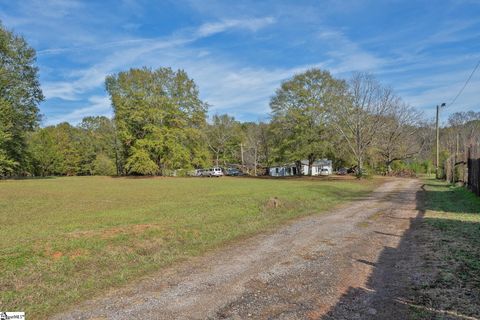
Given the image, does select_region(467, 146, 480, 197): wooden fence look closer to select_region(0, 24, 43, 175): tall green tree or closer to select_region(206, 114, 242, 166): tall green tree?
select_region(0, 24, 43, 175): tall green tree

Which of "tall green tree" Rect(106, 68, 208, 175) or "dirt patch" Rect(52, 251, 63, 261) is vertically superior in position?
"tall green tree" Rect(106, 68, 208, 175)

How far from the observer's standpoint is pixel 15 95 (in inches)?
1578

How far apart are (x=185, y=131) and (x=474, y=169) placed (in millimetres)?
41910

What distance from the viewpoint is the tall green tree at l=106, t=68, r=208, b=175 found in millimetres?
51906

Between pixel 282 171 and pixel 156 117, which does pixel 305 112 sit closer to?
pixel 156 117

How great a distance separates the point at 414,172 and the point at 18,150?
183 feet

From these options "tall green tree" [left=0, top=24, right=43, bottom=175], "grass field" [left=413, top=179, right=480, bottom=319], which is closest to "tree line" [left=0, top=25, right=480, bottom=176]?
"tall green tree" [left=0, top=24, right=43, bottom=175]

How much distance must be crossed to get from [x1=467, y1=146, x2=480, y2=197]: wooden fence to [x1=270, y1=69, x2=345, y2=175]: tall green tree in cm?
2135

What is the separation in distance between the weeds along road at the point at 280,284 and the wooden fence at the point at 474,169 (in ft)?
38.0

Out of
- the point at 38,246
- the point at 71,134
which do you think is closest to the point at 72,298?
the point at 38,246

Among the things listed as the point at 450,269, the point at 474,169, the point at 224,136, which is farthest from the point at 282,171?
the point at 450,269

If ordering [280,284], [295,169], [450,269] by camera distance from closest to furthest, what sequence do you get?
[280,284]
[450,269]
[295,169]

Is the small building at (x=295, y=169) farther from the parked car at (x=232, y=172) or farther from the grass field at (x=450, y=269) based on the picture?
the grass field at (x=450, y=269)

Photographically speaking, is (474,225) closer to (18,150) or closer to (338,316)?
(338,316)
